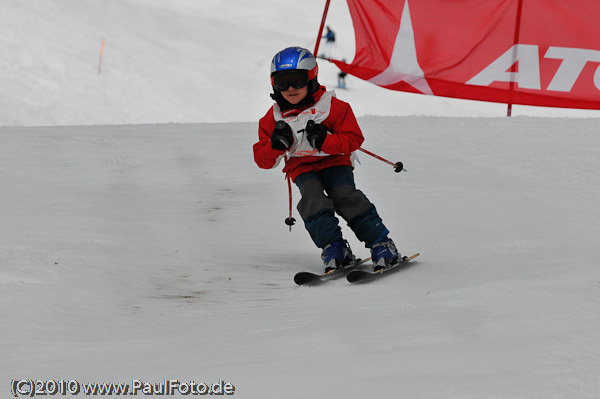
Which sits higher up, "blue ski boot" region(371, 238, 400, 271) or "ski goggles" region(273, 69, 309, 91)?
"ski goggles" region(273, 69, 309, 91)

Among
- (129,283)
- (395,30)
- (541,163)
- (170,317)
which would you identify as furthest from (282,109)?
(395,30)

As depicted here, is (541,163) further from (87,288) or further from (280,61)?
(87,288)

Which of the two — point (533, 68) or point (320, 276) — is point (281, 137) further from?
point (533, 68)

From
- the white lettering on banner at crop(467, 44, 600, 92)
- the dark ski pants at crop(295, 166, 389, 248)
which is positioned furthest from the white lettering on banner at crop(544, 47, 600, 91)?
the dark ski pants at crop(295, 166, 389, 248)

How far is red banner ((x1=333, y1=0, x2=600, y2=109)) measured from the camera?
1008 cm

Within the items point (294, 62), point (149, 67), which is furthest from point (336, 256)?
point (149, 67)

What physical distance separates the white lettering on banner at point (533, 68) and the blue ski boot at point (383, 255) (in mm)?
6108

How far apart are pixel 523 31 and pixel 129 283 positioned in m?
7.47

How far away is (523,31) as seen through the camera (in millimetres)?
10359

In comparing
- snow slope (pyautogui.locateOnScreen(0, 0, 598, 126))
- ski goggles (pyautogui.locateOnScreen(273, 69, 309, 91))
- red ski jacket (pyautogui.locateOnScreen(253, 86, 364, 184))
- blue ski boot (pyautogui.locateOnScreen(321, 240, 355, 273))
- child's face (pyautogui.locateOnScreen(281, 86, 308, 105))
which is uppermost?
ski goggles (pyautogui.locateOnScreen(273, 69, 309, 91))

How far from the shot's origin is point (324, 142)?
484 centimetres

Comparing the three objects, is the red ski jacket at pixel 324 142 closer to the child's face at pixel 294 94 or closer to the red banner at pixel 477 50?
the child's face at pixel 294 94

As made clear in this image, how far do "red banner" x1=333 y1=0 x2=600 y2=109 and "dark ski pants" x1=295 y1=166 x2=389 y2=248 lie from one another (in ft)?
19.5

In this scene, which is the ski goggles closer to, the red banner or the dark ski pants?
the dark ski pants
